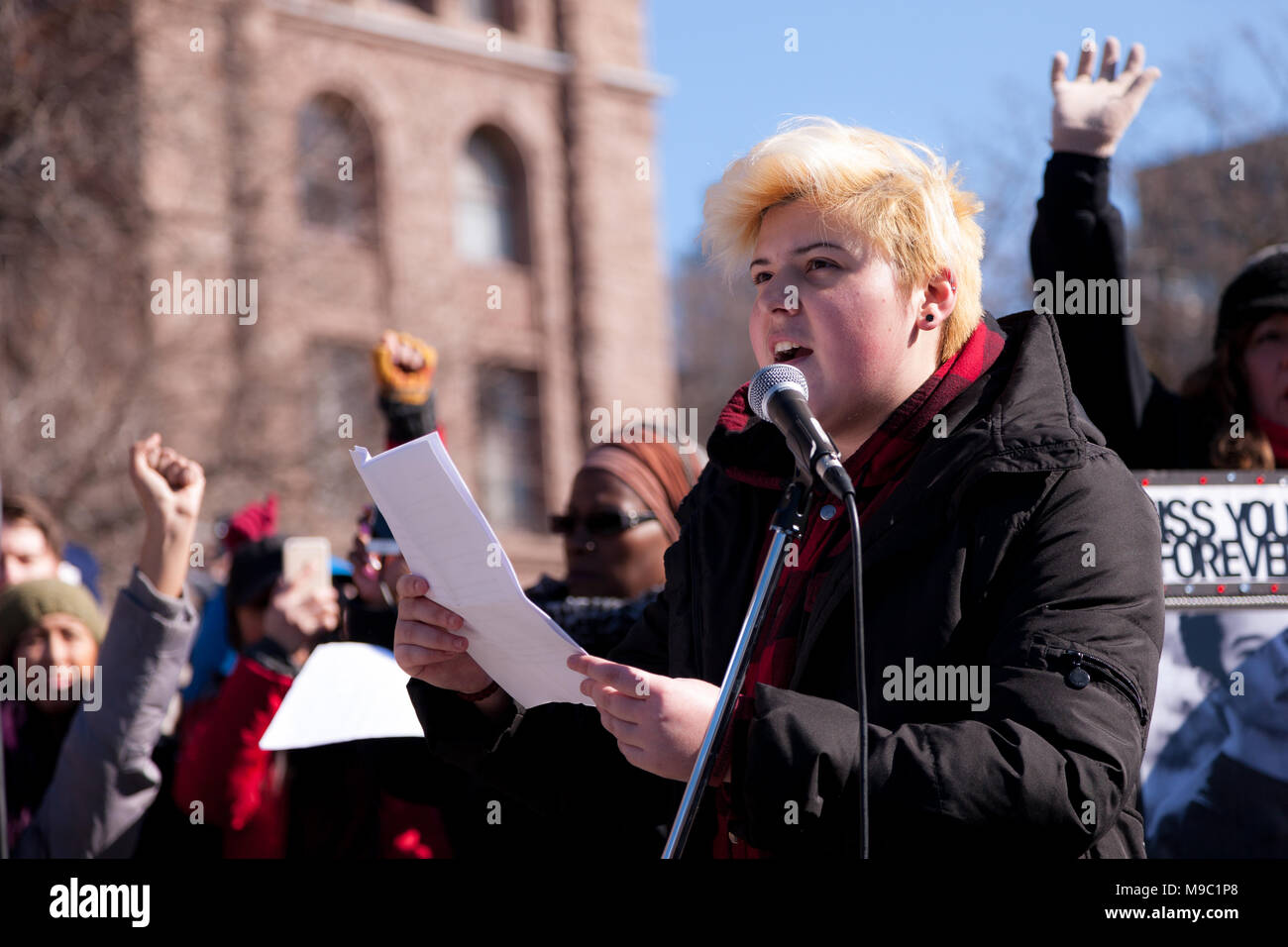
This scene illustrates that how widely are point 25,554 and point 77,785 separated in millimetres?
1512

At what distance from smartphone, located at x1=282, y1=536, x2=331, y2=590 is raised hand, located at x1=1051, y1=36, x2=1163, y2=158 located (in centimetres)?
232

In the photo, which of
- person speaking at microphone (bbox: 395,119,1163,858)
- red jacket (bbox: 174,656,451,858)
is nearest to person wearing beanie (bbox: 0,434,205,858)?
red jacket (bbox: 174,656,451,858)

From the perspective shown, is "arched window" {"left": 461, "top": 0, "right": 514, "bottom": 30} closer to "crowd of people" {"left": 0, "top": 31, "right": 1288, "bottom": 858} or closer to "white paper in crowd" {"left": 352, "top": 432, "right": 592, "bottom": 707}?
"crowd of people" {"left": 0, "top": 31, "right": 1288, "bottom": 858}

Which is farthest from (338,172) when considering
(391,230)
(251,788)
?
(251,788)

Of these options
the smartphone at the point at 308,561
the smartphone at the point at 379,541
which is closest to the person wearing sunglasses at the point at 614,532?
the smartphone at the point at 379,541

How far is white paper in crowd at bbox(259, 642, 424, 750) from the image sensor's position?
147 inches

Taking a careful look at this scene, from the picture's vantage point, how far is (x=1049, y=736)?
7.11 feet

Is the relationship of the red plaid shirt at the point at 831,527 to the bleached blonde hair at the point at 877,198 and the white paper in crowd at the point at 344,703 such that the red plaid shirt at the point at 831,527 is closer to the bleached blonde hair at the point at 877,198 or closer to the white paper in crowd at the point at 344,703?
the bleached blonde hair at the point at 877,198

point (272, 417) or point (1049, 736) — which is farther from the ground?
point (272, 417)

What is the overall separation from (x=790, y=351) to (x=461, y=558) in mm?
638

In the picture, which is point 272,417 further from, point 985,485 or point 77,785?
point 985,485

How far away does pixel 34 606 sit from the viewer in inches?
182

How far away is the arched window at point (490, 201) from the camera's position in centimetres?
2339
